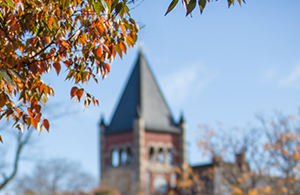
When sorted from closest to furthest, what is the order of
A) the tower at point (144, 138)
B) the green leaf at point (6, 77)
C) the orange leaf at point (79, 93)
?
the green leaf at point (6, 77)
the orange leaf at point (79, 93)
the tower at point (144, 138)

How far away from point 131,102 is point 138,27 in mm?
54157

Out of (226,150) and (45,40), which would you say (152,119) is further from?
(45,40)

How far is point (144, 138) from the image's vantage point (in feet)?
190

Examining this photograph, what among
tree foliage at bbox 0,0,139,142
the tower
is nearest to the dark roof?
the tower

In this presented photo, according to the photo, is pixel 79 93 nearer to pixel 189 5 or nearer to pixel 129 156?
pixel 189 5

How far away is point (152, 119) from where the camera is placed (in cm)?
5834

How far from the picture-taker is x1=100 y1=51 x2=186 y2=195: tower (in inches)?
2251

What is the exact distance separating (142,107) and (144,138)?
10.7 feet

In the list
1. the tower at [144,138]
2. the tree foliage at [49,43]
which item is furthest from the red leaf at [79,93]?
the tower at [144,138]

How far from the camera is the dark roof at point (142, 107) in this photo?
191 feet

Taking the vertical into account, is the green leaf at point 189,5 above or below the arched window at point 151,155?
below

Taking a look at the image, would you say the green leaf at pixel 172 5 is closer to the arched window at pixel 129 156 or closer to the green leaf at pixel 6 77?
the green leaf at pixel 6 77

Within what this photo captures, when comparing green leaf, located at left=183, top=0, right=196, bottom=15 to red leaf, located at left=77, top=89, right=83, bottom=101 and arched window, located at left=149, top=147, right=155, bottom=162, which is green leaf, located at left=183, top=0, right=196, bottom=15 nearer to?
red leaf, located at left=77, top=89, right=83, bottom=101

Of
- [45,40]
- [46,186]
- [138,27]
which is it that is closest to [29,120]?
[45,40]
